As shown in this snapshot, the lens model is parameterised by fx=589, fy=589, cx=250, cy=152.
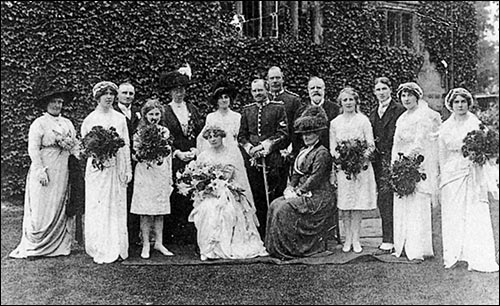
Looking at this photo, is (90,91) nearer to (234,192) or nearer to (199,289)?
(234,192)

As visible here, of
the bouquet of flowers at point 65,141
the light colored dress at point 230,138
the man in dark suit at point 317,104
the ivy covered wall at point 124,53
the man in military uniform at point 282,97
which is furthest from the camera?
the ivy covered wall at point 124,53

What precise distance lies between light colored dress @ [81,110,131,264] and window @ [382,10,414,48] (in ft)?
31.0

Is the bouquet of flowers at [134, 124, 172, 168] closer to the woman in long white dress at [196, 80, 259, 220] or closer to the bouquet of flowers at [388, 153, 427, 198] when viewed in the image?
the woman in long white dress at [196, 80, 259, 220]

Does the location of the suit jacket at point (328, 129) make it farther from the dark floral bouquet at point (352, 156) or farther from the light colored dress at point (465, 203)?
the light colored dress at point (465, 203)

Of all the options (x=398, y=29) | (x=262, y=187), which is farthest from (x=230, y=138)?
(x=398, y=29)

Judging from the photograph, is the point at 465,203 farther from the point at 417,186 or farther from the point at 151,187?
the point at 151,187

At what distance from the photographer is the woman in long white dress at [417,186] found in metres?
6.84

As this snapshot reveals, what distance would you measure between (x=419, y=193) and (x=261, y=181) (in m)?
2.10

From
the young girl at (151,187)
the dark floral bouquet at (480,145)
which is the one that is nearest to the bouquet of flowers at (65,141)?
the young girl at (151,187)

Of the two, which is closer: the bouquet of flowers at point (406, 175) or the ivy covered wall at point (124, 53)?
the bouquet of flowers at point (406, 175)

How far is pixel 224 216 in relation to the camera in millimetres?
7109

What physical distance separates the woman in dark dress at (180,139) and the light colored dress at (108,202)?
83 cm

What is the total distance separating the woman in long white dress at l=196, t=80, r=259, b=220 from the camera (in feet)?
25.1

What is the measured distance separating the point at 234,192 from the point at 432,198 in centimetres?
239
